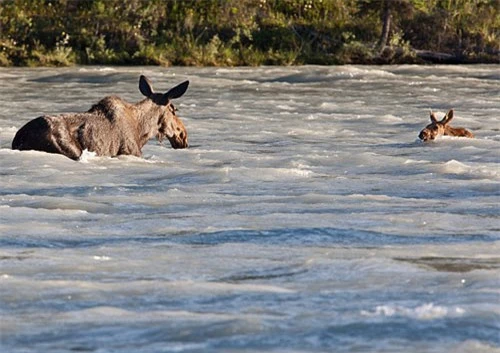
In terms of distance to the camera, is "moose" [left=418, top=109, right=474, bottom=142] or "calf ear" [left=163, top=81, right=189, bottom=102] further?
"moose" [left=418, top=109, right=474, bottom=142]

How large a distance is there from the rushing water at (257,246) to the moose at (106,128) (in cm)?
20

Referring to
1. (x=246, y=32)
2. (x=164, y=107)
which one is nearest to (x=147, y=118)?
(x=164, y=107)

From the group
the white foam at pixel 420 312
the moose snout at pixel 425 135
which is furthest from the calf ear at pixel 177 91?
the white foam at pixel 420 312

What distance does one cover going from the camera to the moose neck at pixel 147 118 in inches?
581

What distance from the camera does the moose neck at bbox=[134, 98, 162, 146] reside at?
1477 centimetres

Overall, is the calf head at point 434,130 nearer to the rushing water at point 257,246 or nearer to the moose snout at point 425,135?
the moose snout at point 425,135

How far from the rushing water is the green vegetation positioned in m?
16.1

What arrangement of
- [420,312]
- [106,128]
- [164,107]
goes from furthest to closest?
[164,107] → [106,128] → [420,312]

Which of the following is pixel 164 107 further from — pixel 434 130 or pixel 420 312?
Answer: pixel 420 312

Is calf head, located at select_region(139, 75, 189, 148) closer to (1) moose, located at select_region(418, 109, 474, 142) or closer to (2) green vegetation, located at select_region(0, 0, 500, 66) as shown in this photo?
(1) moose, located at select_region(418, 109, 474, 142)

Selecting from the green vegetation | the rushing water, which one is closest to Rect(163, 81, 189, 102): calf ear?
the rushing water

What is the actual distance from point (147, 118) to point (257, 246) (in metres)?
6.19

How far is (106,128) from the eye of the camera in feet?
46.0

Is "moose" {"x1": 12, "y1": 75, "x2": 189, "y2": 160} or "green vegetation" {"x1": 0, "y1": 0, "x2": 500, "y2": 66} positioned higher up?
"moose" {"x1": 12, "y1": 75, "x2": 189, "y2": 160}
